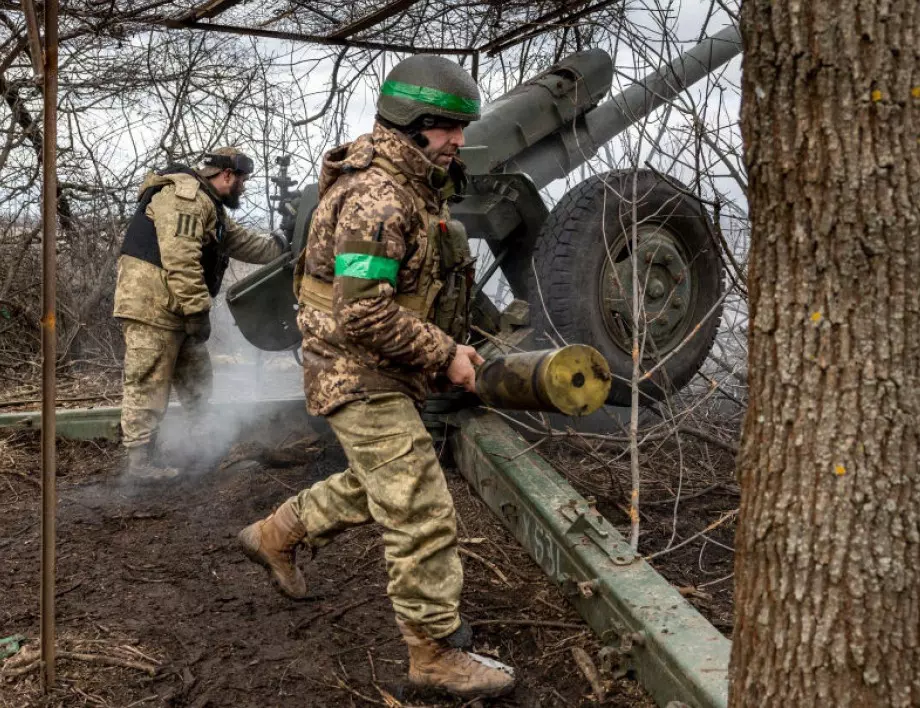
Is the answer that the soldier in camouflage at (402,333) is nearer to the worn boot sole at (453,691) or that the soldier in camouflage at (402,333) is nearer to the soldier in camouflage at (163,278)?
the worn boot sole at (453,691)

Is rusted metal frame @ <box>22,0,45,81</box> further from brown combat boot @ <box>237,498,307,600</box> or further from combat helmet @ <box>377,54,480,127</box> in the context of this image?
brown combat boot @ <box>237,498,307,600</box>

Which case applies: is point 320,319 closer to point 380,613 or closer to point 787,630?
point 380,613

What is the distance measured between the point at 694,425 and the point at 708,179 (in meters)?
1.57

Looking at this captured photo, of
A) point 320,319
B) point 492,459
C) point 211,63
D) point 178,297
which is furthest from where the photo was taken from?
point 211,63

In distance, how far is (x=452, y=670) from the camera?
9.61 feet

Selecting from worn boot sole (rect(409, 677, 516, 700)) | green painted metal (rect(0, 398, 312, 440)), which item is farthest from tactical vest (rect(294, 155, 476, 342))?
green painted metal (rect(0, 398, 312, 440))

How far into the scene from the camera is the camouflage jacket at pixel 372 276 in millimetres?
2812

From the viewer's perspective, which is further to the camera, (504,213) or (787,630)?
(504,213)

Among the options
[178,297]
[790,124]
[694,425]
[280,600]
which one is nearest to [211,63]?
[178,297]

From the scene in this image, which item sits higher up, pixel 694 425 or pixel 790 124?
pixel 790 124

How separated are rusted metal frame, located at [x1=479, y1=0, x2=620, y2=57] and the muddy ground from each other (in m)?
2.70

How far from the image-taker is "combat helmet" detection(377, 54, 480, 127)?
120 inches

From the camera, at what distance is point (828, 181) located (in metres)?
1.81

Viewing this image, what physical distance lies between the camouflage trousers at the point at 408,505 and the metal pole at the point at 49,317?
34.5 inches
